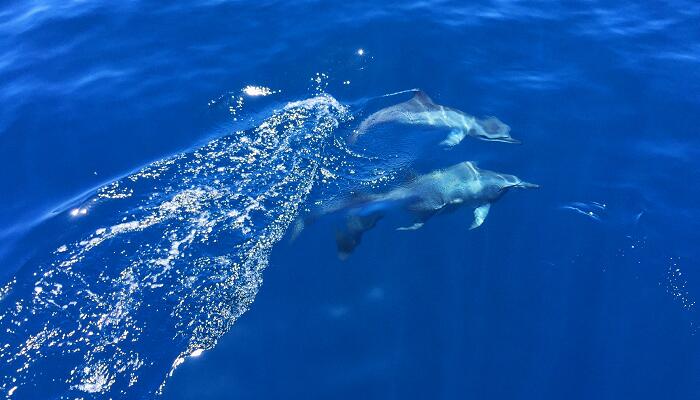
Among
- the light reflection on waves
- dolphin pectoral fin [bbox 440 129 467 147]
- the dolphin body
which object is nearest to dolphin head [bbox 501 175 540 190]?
the dolphin body

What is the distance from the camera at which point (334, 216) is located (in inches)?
507

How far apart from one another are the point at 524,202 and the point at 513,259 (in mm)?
1892

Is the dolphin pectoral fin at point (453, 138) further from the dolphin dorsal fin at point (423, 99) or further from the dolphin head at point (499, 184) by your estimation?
the dolphin head at point (499, 184)

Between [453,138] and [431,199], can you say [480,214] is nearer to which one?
[431,199]

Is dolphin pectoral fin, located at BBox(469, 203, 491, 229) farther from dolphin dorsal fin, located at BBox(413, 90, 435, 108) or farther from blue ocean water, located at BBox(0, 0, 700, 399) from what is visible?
dolphin dorsal fin, located at BBox(413, 90, 435, 108)

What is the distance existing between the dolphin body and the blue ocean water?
0.32 metres

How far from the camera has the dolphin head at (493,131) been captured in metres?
14.8

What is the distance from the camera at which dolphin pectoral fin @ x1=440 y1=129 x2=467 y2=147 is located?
14898 mm

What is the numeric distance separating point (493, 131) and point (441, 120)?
1.49m

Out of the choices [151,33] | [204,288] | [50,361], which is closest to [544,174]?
[204,288]

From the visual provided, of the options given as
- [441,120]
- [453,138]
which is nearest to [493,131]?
[453,138]

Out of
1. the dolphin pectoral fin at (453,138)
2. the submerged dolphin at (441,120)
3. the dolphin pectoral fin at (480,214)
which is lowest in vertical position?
the dolphin pectoral fin at (480,214)

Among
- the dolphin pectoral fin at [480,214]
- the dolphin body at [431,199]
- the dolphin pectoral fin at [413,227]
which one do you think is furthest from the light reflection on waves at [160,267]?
the dolphin pectoral fin at [480,214]

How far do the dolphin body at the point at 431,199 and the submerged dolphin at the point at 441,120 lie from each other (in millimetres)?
1746
